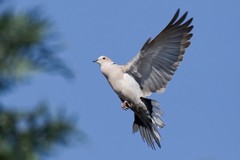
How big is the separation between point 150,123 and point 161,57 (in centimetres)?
151

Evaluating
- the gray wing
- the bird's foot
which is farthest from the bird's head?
the bird's foot

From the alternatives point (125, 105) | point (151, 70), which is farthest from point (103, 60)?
point (125, 105)

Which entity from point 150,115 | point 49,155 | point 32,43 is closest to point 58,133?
point 49,155

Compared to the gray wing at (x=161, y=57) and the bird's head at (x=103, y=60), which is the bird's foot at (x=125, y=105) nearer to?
the gray wing at (x=161, y=57)

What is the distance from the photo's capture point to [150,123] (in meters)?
13.1

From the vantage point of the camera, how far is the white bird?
41.4ft

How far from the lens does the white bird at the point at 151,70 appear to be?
12.6m

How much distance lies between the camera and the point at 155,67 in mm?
13445

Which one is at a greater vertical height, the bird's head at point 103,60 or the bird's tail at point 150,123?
the bird's head at point 103,60

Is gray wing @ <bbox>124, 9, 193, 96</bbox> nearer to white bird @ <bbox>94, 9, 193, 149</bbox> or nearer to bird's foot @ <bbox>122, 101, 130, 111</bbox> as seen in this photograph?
white bird @ <bbox>94, 9, 193, 149</bbox>

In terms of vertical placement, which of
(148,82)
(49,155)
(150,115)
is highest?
(148,82)

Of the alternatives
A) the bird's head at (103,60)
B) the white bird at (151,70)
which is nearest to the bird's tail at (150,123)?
the white bird at (151,70)

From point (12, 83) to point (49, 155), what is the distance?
0.57ft

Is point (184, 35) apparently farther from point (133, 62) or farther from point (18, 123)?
point (18, 123)
